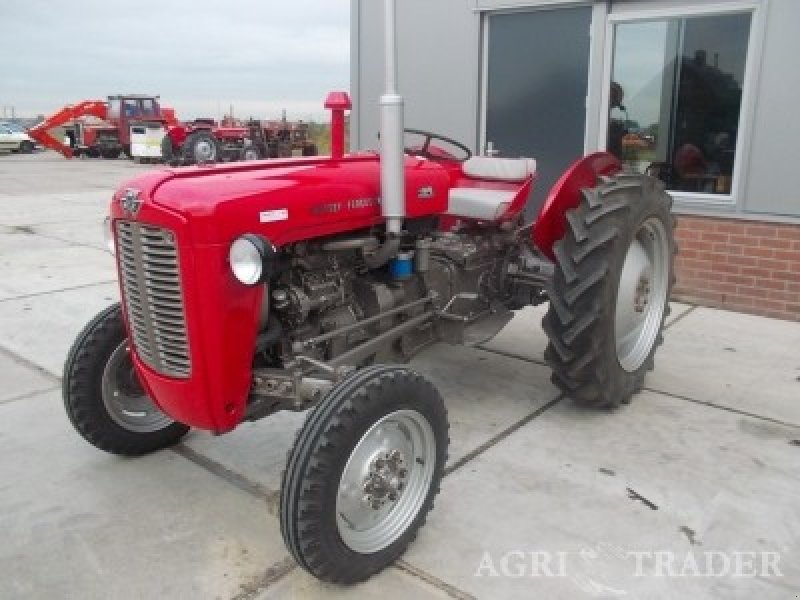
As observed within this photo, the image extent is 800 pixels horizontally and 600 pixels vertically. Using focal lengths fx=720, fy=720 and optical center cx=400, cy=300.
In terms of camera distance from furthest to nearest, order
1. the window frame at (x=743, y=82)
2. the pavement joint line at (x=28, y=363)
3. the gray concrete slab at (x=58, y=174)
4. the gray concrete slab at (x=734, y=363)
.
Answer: the gray concrete slab at (x=58, y=174) → the window frame at (x=743, y=82) → the pavement joint line at (x=28, y=363) → the gray concrete slab at (x=734, y=363)

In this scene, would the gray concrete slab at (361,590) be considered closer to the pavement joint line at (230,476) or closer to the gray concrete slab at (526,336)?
the pavement joint line at (230,476)

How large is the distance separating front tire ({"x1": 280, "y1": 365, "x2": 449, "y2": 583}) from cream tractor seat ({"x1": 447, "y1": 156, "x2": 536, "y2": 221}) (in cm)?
145

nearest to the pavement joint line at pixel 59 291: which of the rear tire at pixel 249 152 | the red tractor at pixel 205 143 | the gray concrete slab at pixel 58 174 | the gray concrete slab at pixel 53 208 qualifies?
the gray concrete slab at pixel 53 208

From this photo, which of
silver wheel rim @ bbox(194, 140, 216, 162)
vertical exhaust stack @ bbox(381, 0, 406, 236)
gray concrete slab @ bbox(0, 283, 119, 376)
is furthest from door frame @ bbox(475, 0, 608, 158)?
silver wheel rim @ bbox(194, 140, 216, 162)

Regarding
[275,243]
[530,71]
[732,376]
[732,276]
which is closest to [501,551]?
[275,243]

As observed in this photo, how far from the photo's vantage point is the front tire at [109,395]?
115 inches

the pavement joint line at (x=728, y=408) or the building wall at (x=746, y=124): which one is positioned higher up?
the building wall at (x=746, y=124)

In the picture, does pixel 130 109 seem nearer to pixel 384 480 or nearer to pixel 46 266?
pixel 46 266

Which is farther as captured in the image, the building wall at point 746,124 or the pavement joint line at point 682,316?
the pavement joint line at point 682,316

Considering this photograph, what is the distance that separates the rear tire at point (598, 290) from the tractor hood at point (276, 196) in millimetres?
754

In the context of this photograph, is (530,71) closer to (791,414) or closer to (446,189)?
(446,189)

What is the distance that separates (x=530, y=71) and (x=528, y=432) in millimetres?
3695

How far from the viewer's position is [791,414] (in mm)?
3562

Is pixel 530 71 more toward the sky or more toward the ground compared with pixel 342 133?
more toward the sky
